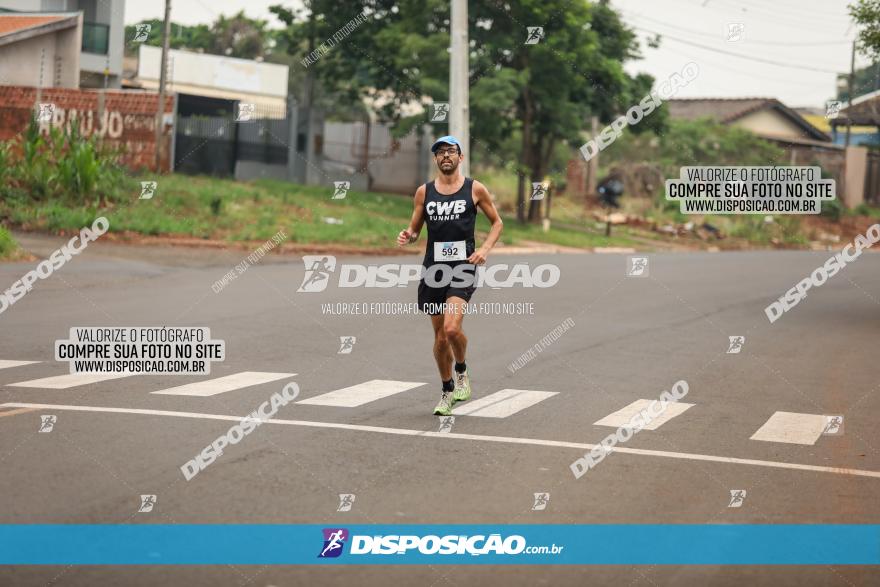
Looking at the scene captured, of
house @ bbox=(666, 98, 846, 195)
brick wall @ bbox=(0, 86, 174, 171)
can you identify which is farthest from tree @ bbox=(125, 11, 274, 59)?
brick wall @ bbox=(0, 86, 174, 171)

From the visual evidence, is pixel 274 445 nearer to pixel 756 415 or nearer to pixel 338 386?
pixel 338 386

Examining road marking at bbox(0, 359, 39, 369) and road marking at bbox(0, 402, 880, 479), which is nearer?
road marking at bbox(0, 402, 880, 479)

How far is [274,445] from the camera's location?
8.71 metres

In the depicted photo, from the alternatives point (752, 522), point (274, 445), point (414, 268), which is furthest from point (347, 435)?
point (414, 268)

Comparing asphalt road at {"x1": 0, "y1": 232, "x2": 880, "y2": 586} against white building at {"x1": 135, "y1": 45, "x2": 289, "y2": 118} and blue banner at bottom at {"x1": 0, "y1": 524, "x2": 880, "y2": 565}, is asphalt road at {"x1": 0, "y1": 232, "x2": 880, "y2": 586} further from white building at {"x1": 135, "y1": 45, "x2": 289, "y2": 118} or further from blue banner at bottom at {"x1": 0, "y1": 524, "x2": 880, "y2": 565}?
white building at {"x1": 135, "y1": 45, "x2": 289, "y2": 118}

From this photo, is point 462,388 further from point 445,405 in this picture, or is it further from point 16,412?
point 16,412

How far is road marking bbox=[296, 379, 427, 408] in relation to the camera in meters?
10.8

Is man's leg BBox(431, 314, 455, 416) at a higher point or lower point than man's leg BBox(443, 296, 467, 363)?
lower

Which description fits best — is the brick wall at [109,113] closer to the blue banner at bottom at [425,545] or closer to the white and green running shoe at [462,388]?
the white and green running shoe at [462,388]

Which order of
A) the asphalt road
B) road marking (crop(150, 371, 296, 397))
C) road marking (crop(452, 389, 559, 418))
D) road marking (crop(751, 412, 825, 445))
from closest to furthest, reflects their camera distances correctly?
the asphalt road < road marking (crop(751, 412, 825, 445)) < road marking (crop(452, 389, 559, 418)) < road marking (crop(150, 371, 296, 397))

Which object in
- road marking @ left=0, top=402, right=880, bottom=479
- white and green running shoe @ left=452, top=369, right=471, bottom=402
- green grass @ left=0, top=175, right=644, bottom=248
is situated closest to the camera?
road marking @ left=0, top=402, right=880, bottom=479

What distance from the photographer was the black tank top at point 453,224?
33.7 ft

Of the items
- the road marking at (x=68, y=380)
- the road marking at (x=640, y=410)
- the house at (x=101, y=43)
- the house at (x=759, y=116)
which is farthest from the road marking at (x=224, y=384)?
the house at (x=759, y=116)

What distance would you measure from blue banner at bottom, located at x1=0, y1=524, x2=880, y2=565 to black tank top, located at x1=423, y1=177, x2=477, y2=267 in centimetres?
382
